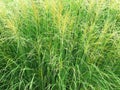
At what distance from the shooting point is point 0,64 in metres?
3.39

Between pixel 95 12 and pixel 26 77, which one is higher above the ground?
pixel 95 12

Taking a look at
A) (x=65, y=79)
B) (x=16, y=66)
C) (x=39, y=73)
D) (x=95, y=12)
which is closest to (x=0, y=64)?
(x=16, y=66)

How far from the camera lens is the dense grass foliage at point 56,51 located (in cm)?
317

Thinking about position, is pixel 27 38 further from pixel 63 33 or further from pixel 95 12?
pixel 95 12

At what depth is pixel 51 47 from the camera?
10.6ft

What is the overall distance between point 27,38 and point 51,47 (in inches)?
10.3

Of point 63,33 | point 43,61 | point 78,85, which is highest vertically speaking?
point 63,33

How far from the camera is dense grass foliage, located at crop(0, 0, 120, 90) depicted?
3170 mm

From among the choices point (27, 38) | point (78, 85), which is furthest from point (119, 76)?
point (27, 38)

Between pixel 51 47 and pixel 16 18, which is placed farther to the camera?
pixel 16 18

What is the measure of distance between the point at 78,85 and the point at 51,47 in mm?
428

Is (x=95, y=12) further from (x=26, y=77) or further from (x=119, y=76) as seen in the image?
(x=26, y=77)

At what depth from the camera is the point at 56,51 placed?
321 cm

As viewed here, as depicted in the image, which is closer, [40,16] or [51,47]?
[51,47]
